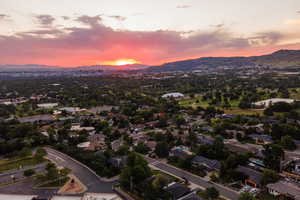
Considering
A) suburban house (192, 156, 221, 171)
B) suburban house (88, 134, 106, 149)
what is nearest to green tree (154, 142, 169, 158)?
suburban house (192, 156, 221, 171)

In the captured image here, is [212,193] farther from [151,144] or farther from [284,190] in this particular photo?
[151,144]

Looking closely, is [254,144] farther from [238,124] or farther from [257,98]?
[257,98]

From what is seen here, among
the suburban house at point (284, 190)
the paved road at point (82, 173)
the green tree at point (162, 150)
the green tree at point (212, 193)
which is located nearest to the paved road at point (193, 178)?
the green tree at point (162, 150)

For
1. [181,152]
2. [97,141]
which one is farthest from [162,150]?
[97,141]

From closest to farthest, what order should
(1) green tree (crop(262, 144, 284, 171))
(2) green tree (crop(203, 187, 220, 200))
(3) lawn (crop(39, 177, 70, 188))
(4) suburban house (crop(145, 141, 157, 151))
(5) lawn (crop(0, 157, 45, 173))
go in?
1. (2) green tree (crop(203, 187, 220, 200))
2. (3) lawn (crop(39, 177, 70, 188))
3. (1) green tree (crop(262, 144, 284, 171))
4. (5) lawn (crop(0, 157, 45, 173))
5. (4) suburban house (crop(145, 141, 157, 151))

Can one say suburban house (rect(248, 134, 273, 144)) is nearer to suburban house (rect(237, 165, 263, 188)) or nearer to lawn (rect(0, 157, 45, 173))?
suburban house (rect(237, 165, 263, 188))

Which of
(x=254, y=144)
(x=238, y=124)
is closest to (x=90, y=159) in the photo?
(x=254, y=144)
